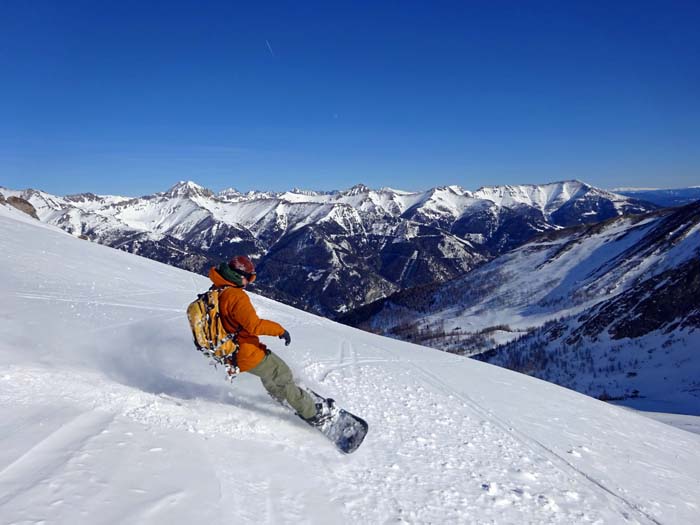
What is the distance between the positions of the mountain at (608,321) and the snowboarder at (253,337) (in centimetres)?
7362

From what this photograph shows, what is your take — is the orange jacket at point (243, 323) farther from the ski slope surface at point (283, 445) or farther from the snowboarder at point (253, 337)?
the ski slope surface at point (283, 445)

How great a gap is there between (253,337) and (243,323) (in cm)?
40

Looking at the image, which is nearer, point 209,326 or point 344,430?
point 209,326

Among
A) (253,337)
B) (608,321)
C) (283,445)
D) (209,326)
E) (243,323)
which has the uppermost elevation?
(243,323)

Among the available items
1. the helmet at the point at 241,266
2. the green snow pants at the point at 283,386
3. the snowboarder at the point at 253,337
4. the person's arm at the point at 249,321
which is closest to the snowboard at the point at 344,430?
the snowboarder at the point at 253,337

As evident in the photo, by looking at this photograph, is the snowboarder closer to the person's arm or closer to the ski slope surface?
the person's arm

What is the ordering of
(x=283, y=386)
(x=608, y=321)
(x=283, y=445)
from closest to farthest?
1. (x=283, y=445)
2. (x=283, y=386)
3. (x=608, y=321)

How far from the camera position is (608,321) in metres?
107

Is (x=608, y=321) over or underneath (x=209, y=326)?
underneath

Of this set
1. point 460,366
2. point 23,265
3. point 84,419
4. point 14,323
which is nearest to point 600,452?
point 460,366

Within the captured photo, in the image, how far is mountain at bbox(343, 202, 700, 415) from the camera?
80.4 meters

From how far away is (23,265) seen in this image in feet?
61.5

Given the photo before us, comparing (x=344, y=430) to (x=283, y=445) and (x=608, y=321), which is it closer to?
(x=283, y=445)

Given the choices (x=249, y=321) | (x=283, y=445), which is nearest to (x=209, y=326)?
(x=249, y=321)
